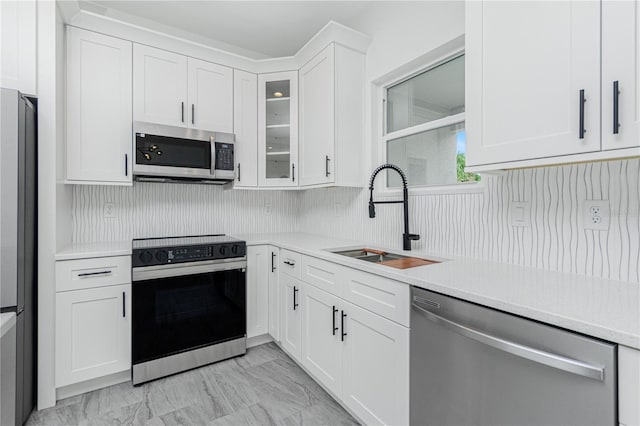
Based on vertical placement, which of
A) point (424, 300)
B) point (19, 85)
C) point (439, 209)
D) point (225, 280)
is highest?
point (19, 85)

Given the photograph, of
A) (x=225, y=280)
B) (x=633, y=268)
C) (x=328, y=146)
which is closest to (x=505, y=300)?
(x=633, y=268)

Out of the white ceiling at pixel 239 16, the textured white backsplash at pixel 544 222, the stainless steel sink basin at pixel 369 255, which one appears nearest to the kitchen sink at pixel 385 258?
the stainless steel sink basin at pixel 369 255

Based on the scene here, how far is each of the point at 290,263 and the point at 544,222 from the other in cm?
157

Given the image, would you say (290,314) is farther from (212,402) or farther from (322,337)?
(212,402)

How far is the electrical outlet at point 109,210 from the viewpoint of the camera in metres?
2.52

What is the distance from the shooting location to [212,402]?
1913 millimetres

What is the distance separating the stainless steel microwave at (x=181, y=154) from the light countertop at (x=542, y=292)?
1.40m

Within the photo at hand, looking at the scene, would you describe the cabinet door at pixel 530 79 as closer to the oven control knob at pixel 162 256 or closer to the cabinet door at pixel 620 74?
the cabinet door at pixel 620 74

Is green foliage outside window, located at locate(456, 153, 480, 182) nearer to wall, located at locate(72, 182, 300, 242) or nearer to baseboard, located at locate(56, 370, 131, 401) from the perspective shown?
wall, located at locate(72, 182, 300, 242)

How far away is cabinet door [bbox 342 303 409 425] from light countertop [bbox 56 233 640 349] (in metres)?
0.27

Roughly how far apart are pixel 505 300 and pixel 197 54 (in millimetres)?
2662

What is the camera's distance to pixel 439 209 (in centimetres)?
195

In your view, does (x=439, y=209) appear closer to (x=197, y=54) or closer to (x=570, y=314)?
(x=570, y=314)

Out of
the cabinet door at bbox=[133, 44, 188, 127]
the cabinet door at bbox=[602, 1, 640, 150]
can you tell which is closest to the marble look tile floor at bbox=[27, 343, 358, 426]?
the cabinet door at bbox=[602, 1, 640, 150]
